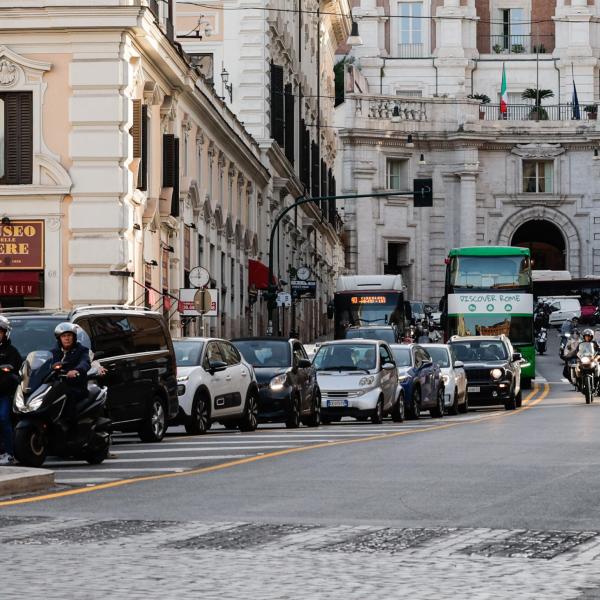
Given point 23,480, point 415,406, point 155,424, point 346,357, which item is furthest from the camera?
point 415,406

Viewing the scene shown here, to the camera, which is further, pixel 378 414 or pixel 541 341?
pixel 541 341

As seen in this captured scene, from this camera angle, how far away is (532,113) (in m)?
105

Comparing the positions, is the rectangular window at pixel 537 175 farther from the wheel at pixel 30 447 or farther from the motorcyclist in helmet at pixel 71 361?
the wheel at pixel 30 447

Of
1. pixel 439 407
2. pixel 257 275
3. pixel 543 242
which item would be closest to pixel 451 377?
pixel 439 407

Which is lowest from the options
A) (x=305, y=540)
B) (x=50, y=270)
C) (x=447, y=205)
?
(x=305, y=540)

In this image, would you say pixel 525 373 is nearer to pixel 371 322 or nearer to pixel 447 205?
pixel 371 322

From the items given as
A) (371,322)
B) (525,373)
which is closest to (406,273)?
(371,322)

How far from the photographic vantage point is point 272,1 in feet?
198

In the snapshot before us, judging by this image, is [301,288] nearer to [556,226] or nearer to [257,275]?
[257,275]

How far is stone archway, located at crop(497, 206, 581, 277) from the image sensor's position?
104 m

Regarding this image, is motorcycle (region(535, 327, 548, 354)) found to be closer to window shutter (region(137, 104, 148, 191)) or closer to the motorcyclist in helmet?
window shutter (region(137, 104, 148, 191))

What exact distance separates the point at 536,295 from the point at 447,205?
10038 millimetres

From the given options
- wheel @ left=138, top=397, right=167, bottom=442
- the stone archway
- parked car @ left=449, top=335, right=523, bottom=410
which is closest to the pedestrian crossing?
wheel @ left=138, top=397, right=167, bottom=442

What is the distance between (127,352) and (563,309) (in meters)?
71.8
